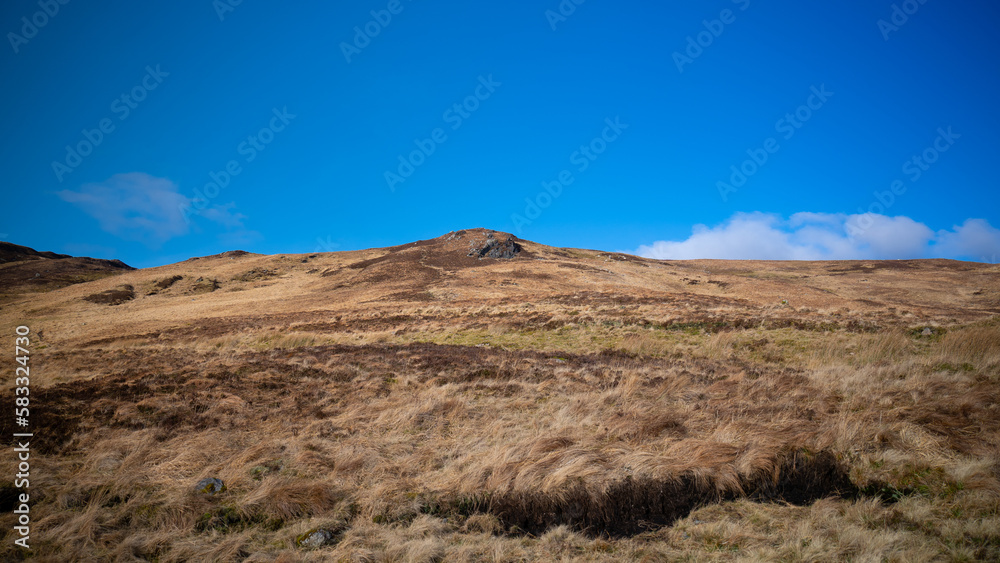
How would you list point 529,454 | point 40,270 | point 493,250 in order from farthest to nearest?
point 40,270, point 493,250, point 529,454

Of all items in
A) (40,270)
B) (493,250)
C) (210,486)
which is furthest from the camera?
(40,270)

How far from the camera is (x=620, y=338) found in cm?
Result: 1830

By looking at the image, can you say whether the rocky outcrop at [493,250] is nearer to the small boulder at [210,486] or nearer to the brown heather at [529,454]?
the brown heather at [529,454]

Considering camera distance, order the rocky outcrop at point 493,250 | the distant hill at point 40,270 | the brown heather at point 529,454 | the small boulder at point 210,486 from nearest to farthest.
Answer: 1. the brown heather at point 529,454
2. the small boulder at point 210,486
3. the distant hill at point 40,270
4. the rocky outcrop at point 493,250

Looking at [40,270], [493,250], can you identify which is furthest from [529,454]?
[40,270]

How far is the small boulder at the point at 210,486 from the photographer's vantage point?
16.9 feet

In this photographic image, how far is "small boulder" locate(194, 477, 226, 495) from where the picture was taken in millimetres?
5145

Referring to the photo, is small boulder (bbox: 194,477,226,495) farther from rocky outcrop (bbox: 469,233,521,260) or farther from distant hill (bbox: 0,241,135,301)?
distant hill (bbox: 0,241,135,301)

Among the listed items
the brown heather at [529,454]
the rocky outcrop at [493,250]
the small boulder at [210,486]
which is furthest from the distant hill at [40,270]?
the small boulder at [210,486]

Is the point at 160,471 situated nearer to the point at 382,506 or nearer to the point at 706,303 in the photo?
the point at 382,506

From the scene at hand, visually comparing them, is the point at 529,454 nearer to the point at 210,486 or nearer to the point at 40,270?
the point at 210,486

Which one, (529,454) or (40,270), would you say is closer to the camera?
(529,454)

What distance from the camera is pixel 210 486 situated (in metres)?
5.24

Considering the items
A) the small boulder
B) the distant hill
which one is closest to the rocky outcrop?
the small boulder
